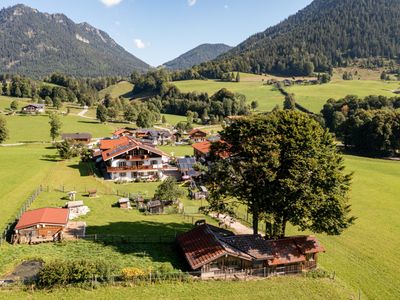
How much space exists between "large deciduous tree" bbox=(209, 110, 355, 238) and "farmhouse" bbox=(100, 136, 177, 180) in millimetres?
36981

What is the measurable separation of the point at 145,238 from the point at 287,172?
59.9ft

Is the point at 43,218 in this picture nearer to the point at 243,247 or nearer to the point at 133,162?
the point at 243,247

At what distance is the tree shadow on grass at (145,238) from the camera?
38594 millimetres

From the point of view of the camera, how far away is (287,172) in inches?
1505

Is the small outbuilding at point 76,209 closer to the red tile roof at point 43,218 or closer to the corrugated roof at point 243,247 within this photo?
the red tile roof at point 43,218

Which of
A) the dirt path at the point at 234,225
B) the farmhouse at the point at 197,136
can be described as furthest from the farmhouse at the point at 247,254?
the farmhouse at the point at 197,136

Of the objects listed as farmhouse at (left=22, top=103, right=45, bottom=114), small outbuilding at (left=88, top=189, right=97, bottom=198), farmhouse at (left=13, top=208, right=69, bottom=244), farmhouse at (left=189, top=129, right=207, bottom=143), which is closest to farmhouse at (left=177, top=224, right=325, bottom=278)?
farmhouse at (left=13, top=208, right=69, bottom=244)

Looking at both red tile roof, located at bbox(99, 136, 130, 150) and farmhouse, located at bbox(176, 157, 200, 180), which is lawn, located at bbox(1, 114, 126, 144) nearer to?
red tile roof, located at bbox(99, 136, 130, 150)

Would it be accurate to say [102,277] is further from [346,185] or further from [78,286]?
[346,185]

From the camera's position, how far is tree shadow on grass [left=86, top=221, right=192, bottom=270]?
38594mm

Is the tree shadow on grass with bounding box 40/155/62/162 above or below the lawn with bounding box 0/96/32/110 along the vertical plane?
below

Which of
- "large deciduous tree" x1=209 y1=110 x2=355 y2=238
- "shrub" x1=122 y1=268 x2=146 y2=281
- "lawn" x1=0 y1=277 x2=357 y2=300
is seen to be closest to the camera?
"lawn" x1=0 y1=277 x2=357 y2=300

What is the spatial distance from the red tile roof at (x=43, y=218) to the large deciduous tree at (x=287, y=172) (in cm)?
1986

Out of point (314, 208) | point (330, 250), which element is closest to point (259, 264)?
point (314, 208)
